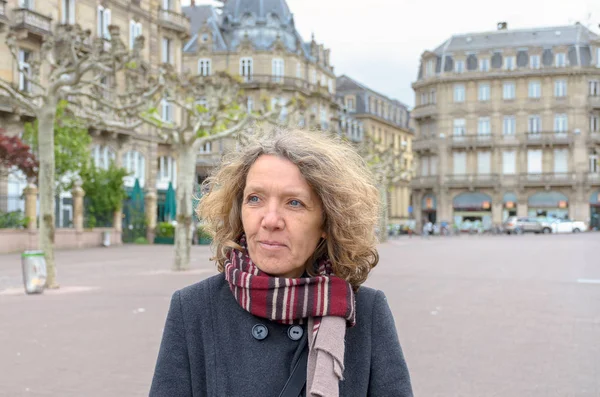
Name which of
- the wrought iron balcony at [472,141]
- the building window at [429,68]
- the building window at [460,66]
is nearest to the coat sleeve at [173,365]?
the wrought iron balcony at [472,141]

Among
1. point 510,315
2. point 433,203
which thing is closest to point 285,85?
point 433,203

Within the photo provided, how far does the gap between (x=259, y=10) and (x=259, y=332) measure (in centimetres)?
6697

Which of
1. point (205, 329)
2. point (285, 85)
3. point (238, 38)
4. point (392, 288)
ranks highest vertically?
point (238, 38)

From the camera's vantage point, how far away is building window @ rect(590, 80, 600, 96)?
73169mm

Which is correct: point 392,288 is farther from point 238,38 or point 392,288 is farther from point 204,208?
point 238,38

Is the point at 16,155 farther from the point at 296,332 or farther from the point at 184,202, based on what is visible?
the point at 296,332

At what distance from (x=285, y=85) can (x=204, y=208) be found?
63162 mm

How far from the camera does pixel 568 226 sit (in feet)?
219

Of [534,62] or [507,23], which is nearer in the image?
[534,62]

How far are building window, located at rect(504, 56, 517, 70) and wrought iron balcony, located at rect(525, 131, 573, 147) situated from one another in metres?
6.69

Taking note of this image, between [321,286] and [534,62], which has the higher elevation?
[534,62]

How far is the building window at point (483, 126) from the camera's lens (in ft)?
249

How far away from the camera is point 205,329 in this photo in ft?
7.61

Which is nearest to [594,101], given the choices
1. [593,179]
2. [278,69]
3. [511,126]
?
[593,179]
